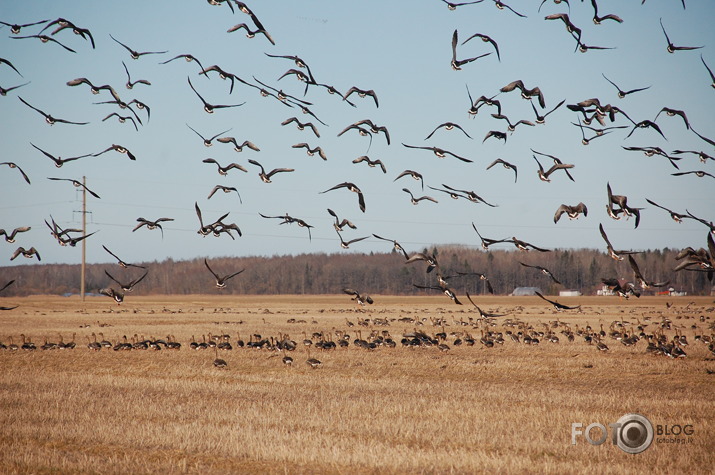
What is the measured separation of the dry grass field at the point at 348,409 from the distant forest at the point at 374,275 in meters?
120

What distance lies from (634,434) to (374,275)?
15885cm

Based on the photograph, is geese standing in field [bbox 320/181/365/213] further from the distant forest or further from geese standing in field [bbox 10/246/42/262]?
the distant forest

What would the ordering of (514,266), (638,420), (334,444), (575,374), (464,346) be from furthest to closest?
(514,266)
(464,346)
(575,374)
(638,420)
(334,444)

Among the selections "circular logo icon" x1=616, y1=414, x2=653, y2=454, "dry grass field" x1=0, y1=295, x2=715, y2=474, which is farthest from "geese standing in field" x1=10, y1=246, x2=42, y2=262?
"circular logo icon" x1=616, y1=414, x2=653, y2=454

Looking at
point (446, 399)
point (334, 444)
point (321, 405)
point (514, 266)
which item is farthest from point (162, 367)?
point (514, 266)

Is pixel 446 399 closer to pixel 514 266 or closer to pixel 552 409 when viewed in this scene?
pixel 552 409

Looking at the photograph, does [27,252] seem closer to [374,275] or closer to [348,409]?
[348,409]

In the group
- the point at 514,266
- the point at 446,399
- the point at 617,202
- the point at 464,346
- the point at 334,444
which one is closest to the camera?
the point at 334,444

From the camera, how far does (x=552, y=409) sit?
50.9ft

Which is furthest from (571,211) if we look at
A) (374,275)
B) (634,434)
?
(374,275)

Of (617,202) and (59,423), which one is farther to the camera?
(617,202)

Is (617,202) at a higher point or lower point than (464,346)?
higher

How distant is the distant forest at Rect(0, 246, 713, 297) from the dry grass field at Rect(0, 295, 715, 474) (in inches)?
4709

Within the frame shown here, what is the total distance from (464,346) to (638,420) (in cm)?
1527
